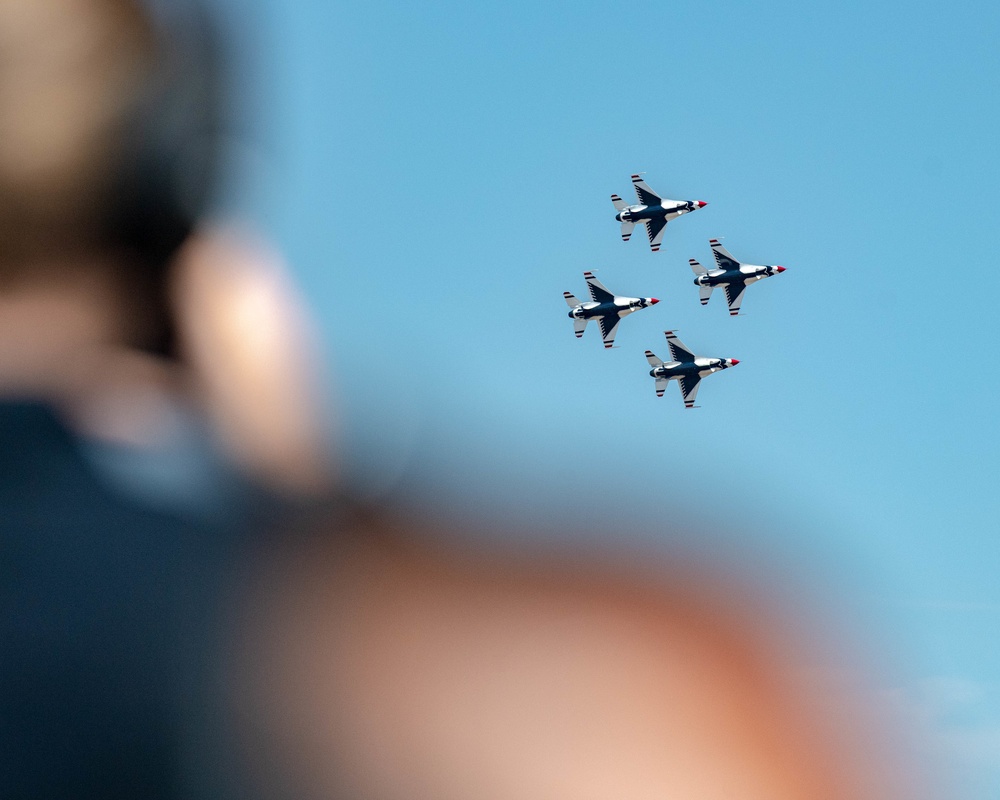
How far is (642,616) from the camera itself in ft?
29.3

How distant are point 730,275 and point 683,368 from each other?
28.3 ft

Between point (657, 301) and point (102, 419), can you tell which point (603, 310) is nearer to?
point (657, 301)

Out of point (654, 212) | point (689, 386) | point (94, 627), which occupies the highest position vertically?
point (654, 212)

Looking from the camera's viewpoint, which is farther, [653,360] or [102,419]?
[653,360]

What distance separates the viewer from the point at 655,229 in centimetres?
8900

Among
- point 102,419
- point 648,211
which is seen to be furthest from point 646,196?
point 102,419

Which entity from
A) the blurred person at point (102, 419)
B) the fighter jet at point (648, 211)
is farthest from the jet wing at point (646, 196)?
the blurred person at point (102, 419)

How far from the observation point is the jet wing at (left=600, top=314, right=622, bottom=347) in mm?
88000

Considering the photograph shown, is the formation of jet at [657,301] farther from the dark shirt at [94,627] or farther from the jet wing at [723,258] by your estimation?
the dark shirt at [94,627]

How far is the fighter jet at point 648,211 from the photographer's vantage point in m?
87.7

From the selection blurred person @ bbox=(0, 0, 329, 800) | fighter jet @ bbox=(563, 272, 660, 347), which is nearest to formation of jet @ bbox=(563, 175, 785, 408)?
fighter jet @ bbox=(563, 272, 660, 347)

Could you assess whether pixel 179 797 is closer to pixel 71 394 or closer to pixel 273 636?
pixel 273 636

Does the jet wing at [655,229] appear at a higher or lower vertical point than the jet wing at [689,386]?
higher

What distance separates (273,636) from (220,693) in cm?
60
